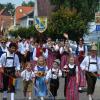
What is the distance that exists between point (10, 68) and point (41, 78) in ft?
3.46

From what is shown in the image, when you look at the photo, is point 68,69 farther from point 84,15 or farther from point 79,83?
point 84,15

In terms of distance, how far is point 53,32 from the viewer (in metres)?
52.0

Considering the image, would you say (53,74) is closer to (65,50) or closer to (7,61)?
(7,61)

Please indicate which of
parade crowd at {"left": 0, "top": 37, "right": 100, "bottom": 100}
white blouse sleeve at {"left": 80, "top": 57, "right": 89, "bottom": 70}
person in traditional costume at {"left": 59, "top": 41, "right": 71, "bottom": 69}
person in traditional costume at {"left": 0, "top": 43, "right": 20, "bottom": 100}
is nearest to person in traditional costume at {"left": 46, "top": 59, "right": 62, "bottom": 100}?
parade crowd at {"left": 0, "top": 37, "right": 100, "bottom": 100}

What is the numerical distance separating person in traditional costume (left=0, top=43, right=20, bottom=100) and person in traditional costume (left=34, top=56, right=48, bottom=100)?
727 millimetres

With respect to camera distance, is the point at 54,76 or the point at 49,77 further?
the point at 54,76

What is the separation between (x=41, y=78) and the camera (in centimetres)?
1538

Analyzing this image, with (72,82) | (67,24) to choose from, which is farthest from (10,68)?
(67,24)

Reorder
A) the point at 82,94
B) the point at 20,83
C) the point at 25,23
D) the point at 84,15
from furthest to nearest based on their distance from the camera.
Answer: the point at 25,23
the point at 84,15
the point at 20,83
the point at 82,94

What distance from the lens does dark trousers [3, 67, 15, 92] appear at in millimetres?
15867

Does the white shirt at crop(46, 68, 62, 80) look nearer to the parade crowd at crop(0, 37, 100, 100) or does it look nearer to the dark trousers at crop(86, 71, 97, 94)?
the parade crowd at crop(0, 37, 100, 100)

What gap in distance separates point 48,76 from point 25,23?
113134 millimetres

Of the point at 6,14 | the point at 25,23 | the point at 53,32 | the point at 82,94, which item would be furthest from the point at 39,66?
the point at 6,14

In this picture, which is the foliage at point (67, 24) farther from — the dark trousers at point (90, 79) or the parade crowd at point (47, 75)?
the dark trousers at point (90, 79)
